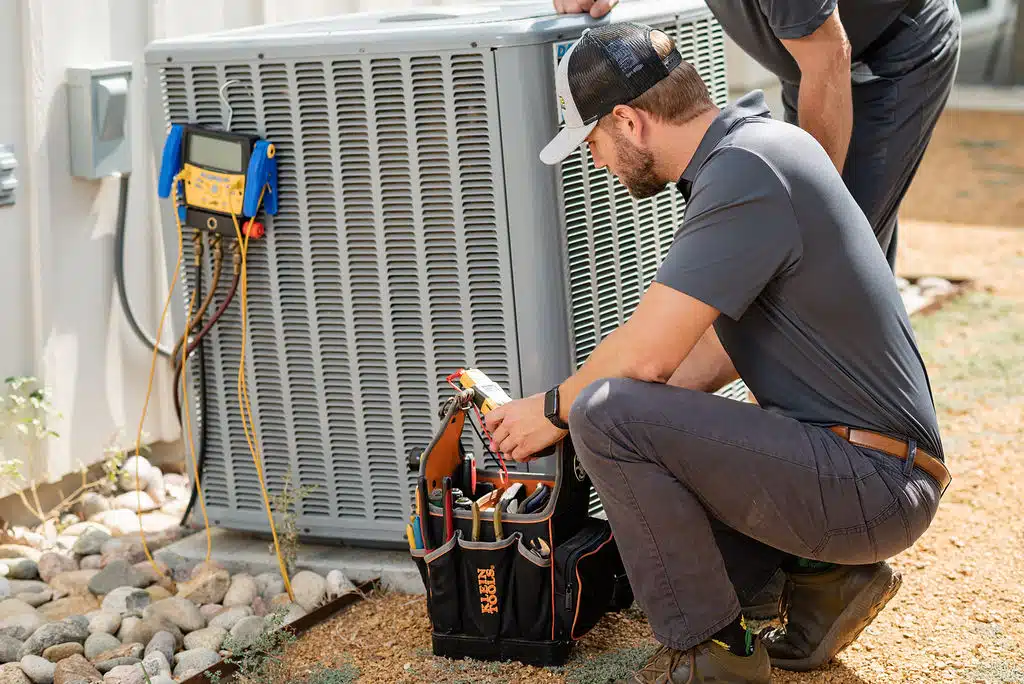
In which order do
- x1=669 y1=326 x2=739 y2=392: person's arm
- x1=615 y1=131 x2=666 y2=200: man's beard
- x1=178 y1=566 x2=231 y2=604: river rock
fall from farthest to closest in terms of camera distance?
x1=178 y1=566 x2=231 y2=604: river rock → x1=669 y1=326 x2=739 y2=392: person's arm → x1=615 y1=131 x2=666 y2=200: man's beard

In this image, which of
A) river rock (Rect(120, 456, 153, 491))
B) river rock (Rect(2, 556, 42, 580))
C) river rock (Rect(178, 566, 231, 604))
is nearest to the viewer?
river rock (Rect(178, 566, 231, 604))

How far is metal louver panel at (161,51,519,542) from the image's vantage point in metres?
3.01

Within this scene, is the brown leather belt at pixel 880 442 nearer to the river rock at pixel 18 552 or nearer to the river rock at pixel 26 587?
the river rock at pixel 26 587

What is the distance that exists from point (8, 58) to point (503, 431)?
182 cm

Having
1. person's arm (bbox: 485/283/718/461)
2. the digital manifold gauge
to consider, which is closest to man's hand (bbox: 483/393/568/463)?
person's arm (bbox: 485/283/718/461)

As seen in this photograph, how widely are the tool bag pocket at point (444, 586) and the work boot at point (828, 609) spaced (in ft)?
2.25

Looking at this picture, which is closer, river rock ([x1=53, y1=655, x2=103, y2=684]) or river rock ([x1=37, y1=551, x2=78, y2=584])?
river rock ([x1=53, y1=655, x2=103, y2=684])

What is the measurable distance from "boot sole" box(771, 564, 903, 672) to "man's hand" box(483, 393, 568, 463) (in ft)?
2.33

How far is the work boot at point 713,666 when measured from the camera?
8.07 feet

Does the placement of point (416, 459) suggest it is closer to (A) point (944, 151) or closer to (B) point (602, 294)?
(B) point (602, 294)

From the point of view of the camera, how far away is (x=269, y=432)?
337 cm

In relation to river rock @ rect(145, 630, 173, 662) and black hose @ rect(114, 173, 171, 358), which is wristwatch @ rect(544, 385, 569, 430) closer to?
river rock @ rect(145, 630, 173, 662)

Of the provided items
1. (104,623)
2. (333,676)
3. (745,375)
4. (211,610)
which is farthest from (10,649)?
(745,375)

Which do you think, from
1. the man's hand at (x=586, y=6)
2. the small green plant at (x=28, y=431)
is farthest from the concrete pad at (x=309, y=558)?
the man's hand at (x=586, y=6)
